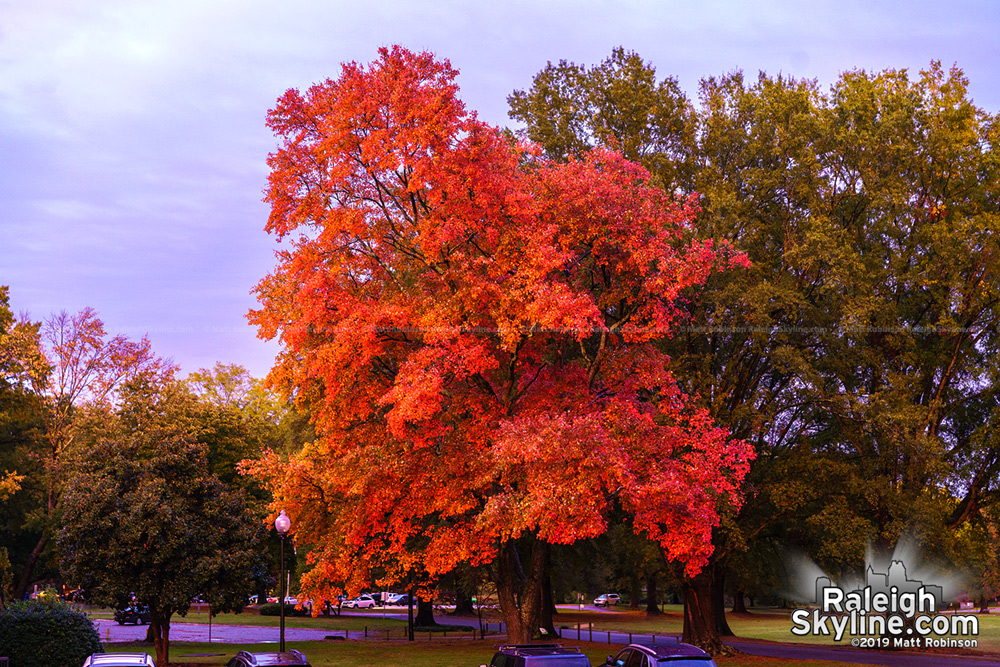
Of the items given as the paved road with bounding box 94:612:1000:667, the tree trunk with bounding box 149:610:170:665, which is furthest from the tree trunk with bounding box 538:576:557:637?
the tree trunk with bounding box 149:610:170:665

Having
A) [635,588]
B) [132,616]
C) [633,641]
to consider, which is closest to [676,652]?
[633,641]

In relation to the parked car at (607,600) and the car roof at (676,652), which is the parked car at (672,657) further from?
the parked car at (607,600)

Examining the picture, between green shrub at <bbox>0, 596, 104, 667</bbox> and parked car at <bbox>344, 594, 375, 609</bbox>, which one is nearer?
green shrub at <bbox>0, 596, 104, 667</bbox>

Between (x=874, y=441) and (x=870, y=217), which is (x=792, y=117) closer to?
(x=870, y=217)

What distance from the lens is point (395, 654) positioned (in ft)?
122

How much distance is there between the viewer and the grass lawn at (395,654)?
106 feet

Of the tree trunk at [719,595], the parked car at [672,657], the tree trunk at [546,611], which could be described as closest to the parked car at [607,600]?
the tree trunk at [719,595]

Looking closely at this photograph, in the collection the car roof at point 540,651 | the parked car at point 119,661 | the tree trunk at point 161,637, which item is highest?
the parked car at point 119,661

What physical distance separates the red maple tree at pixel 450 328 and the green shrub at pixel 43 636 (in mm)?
7633

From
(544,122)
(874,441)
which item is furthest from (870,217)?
(544,122)

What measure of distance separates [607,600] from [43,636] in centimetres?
7638

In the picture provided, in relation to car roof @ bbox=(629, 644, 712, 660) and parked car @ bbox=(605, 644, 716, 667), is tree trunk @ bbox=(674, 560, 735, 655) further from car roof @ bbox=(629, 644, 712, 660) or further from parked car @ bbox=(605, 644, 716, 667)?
car roof @ bbox=(629, 644, 712, 660)

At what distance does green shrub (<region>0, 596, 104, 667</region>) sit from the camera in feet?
80.7

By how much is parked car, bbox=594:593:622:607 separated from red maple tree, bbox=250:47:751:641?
246 ft
